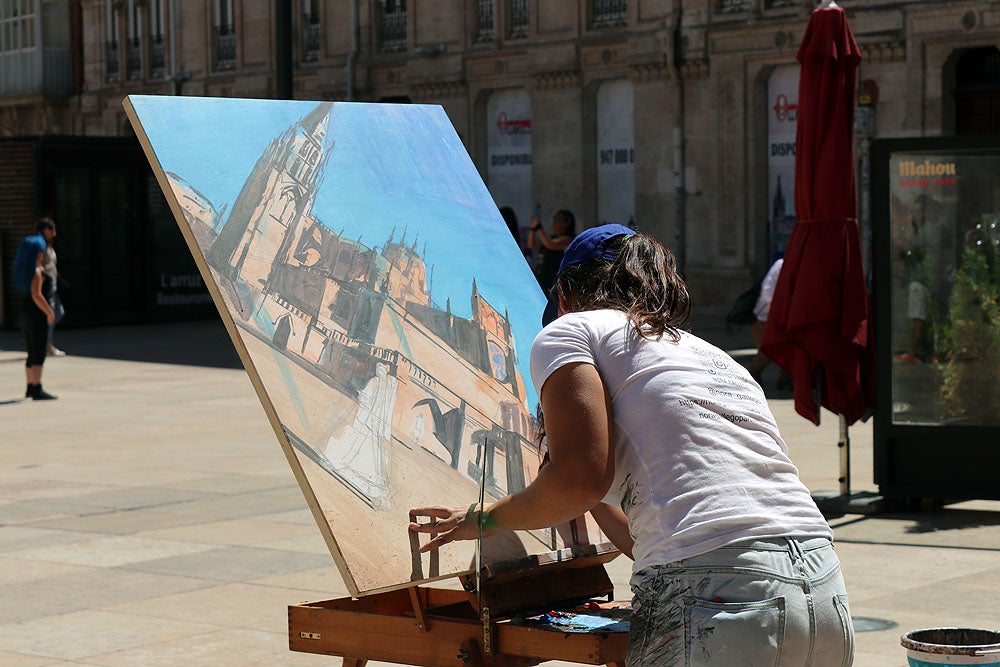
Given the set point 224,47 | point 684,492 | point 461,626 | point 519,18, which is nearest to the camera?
point 684,492

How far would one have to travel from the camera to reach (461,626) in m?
3.81

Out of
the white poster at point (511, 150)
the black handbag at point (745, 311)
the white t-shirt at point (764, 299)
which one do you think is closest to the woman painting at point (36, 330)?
the black handbag at point (745, 311)

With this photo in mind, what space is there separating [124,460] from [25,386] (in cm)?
658

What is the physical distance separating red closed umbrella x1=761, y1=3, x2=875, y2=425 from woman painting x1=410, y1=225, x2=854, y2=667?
6.00 m

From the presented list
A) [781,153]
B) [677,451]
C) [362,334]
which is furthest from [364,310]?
[781,153]

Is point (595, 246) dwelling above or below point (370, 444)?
above

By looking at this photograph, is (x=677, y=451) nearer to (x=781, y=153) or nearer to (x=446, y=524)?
(x=446, y=524)

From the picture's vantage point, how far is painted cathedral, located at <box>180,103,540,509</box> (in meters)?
3.81

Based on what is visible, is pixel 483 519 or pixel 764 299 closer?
pixel 483 519

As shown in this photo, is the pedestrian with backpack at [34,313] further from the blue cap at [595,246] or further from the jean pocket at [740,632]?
the jean pocket at [740,632]

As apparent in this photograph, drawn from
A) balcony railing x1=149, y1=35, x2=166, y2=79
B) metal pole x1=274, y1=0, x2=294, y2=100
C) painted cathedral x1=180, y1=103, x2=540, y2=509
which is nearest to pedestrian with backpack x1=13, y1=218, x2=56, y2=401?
metal pole x1=274, y1=0, x2=294, y2=100

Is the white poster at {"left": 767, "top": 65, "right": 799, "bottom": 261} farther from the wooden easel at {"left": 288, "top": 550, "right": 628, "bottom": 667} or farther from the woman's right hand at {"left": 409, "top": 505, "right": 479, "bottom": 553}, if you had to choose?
the woman's right hand at {"left": 409, "top": 505, "right": 479, "bottom": 553}

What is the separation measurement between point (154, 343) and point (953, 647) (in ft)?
70.0

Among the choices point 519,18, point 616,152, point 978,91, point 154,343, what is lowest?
point 154,343
